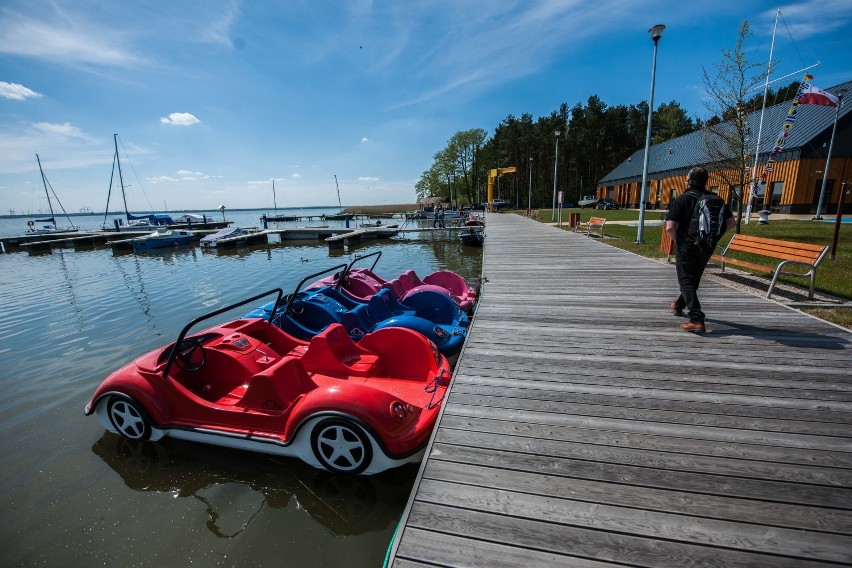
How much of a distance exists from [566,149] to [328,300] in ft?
195

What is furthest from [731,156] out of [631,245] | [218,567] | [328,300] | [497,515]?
[218,567]

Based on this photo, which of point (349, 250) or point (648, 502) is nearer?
point (648, 502)

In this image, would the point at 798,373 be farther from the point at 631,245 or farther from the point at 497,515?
the point at 631,245

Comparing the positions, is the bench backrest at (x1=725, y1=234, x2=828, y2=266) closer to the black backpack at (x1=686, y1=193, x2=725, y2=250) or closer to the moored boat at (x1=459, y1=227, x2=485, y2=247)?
the black backpack at (x1=686, y1=193, x2=725, y2=250)

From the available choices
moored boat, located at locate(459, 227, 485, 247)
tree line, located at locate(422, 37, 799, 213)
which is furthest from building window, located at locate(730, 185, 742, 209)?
tree line, located at locate(422, 37, 799, 213)

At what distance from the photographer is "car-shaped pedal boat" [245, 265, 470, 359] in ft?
17.6

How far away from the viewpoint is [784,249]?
21.3ft

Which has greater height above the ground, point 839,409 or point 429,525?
point 839,409

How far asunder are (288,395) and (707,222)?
16.1 ft

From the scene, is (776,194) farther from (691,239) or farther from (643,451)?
(643,451)

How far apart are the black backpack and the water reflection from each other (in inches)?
162

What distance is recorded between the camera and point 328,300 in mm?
6195

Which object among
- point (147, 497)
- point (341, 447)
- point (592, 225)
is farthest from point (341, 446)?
point (592, 225)

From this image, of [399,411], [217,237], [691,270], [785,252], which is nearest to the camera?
[399,411]
